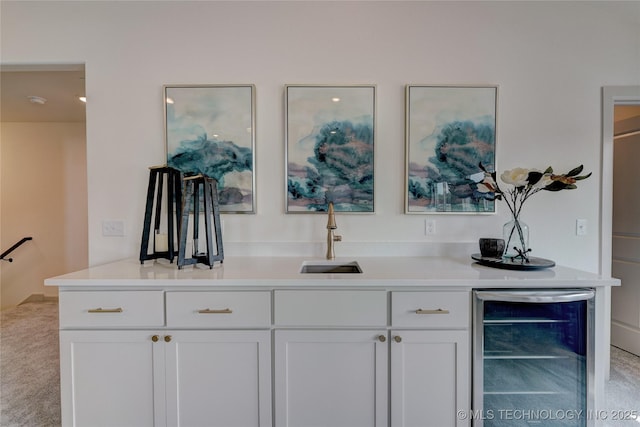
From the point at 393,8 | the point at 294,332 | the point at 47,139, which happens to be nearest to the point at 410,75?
the point at 393,8

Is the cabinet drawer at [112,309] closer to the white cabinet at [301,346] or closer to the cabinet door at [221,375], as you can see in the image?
the white cabinet at [301,346]

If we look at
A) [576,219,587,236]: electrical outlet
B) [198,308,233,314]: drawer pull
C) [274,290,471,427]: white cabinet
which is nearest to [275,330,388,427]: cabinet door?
[274,290,471,427]: white cabinet

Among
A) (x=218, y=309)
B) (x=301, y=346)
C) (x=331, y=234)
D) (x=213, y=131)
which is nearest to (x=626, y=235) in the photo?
(x=331, y=234)

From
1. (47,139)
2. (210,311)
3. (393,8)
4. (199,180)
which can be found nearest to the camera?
(210,311)

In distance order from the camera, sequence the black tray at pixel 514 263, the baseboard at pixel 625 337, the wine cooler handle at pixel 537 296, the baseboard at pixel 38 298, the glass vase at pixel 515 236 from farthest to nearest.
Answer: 1. the baseboard at pixel 38 298
2. the baseboard at pixel 625 337
3. the glass vase at pixel 515 236
4. the black tray at pixel 514 263
5. the wine cooler handle at pixel 537 296

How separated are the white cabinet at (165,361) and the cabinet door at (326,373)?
0.09 metres

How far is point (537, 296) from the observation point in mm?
1256

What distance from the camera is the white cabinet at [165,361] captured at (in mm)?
1290

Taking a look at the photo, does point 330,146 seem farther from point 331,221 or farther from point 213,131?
point 213,131

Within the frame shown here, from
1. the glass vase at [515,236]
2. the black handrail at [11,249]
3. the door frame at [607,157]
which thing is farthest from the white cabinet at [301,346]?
the black handrail at [11,249]

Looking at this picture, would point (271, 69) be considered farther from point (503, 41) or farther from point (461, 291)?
point (461, 291)

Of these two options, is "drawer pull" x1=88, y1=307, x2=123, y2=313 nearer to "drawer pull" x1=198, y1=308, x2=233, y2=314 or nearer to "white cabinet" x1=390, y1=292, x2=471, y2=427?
"drawer pull" x1=198, y1=308, x2=233, y2=314

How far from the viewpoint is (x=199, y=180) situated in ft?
5.13

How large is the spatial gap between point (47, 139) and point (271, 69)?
391 cm
